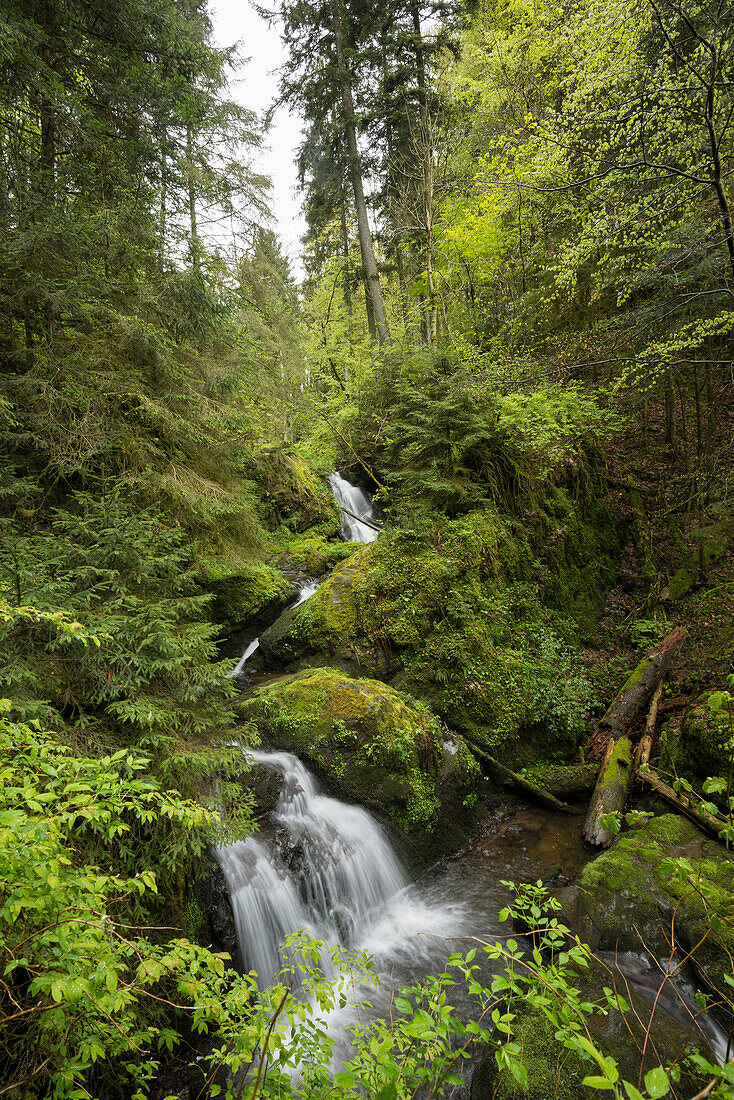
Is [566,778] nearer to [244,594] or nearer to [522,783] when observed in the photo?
[522,783]

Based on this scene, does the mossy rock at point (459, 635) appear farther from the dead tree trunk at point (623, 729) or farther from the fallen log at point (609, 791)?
the fallen log at point (609, 791)

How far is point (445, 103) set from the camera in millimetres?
12969

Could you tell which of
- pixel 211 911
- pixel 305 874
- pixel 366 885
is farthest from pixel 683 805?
pixel 211 911

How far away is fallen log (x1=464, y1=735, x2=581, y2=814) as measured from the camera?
21.6ft

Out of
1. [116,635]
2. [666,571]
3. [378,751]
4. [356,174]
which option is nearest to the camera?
[116,635]

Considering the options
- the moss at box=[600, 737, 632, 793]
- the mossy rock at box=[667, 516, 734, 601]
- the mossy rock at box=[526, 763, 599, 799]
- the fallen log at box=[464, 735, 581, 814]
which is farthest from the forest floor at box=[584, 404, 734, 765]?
the fallen log at box=[464, 735, 581, 814]

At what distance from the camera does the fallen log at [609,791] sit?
5727 millimetres

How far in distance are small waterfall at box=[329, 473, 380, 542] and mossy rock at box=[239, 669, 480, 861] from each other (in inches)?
279

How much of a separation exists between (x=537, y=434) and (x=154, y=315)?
234 inches

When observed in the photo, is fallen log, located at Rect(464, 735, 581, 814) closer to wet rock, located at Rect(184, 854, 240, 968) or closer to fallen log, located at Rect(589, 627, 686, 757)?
fallen log, located at Rect(589, 627, 686, 757)

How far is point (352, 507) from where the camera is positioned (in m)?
14.4

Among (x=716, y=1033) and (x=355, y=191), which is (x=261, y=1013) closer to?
(x=716, y=1033)

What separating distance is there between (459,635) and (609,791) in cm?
284

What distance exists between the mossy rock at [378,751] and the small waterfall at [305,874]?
28cm
